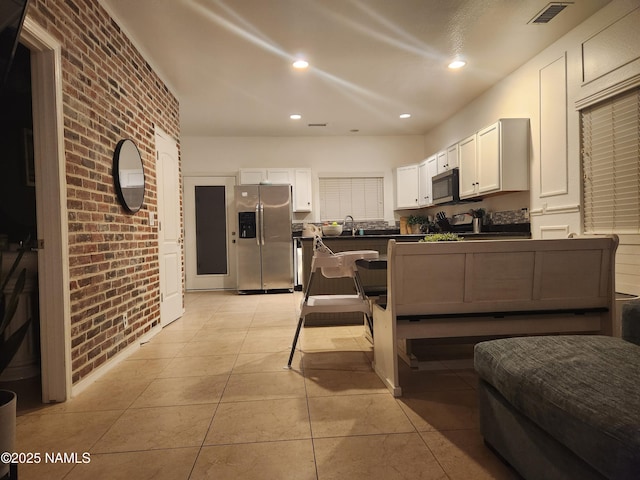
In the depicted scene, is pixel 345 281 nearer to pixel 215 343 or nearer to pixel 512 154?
pixel 215 343

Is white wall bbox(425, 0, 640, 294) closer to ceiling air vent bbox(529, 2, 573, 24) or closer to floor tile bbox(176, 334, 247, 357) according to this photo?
ceiling air vent bbox(529, 2, 573, 24)

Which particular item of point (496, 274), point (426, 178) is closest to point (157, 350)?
point (496, 274)

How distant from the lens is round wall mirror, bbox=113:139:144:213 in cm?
289

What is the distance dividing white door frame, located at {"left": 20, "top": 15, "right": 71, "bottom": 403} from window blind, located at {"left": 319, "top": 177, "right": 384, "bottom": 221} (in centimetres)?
481

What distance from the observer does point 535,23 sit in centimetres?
310

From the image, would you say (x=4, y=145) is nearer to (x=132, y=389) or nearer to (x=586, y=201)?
(x=132, y=389)

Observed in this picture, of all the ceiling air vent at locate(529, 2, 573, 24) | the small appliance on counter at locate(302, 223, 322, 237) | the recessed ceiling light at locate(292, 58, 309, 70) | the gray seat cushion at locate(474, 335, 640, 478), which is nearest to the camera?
the gray seat cushion at locate(474, 335, 640, 478)

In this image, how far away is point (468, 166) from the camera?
15.2 feet

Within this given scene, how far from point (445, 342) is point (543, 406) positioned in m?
1.58

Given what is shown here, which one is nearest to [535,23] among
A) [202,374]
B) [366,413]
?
[366,413]

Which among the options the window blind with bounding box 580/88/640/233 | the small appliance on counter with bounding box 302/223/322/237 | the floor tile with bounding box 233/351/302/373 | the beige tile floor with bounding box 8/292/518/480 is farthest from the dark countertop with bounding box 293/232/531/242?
the floor tile with bounding box 233/351/302/373

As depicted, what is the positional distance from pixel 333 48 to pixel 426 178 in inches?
124

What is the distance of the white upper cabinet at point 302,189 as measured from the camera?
642 cm

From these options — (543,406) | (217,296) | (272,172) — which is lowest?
(217,296)
